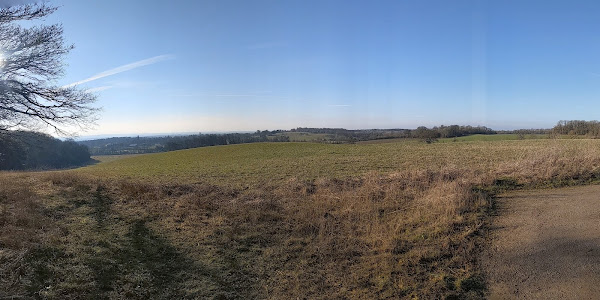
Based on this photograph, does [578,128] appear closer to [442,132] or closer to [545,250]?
[442,132]

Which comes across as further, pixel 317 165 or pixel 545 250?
pixel 317 165

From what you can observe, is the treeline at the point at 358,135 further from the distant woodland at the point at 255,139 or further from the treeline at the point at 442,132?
the treeline at the point at 442,132

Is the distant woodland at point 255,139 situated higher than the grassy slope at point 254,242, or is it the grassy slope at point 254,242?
the distant woodland at point 255,139

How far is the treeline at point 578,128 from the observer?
1893 inches

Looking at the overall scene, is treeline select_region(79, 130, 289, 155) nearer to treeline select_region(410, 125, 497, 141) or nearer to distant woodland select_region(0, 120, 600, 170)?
distant woodland select_region(0, 120, 600, 170)

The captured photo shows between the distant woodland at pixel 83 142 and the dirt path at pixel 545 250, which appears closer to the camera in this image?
the dirt path at pixel 545 250

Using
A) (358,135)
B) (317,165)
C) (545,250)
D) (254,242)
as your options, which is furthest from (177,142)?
(545,250)

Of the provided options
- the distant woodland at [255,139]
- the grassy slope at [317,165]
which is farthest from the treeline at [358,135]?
the grassy slope at [317,165]

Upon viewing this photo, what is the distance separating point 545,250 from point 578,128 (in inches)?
2517

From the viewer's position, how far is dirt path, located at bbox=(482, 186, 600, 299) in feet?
15.2

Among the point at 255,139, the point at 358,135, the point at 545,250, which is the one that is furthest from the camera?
the point at 358,135

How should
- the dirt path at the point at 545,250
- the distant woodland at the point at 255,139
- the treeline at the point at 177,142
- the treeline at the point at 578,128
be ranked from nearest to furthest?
the dirt path at the point at 545,250, the treeline at the point at 578,128, the distant woodland at the point at 255,139, the treeline at the point at 177,142

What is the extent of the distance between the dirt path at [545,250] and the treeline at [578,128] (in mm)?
55338

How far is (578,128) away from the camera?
51.5m
